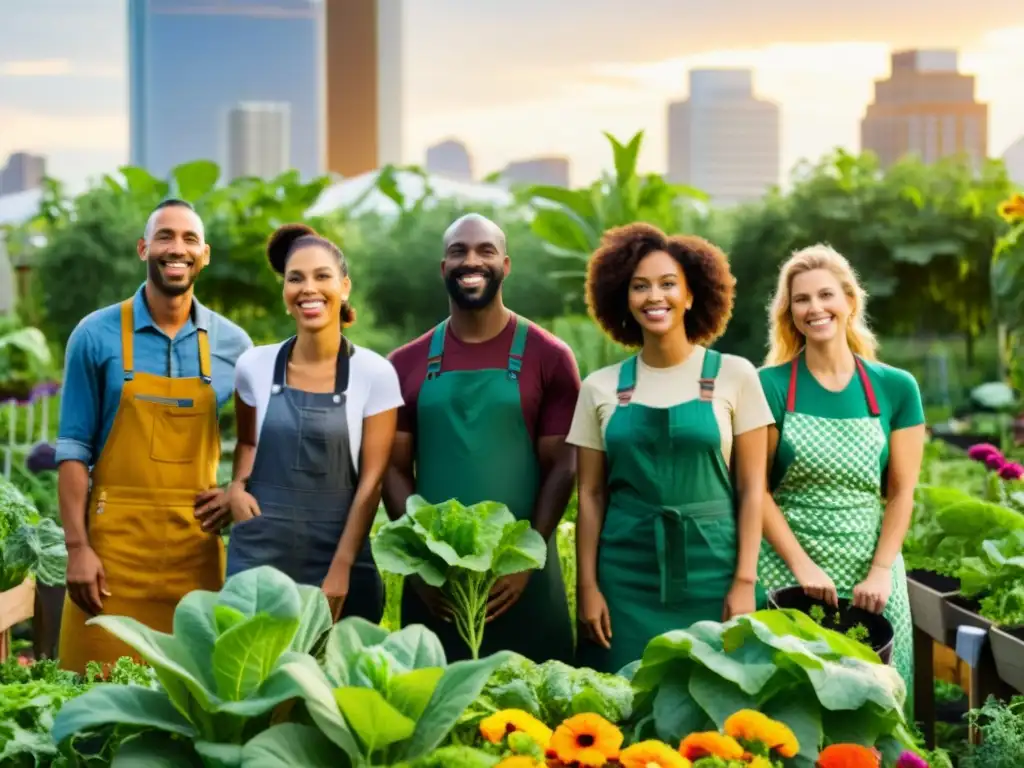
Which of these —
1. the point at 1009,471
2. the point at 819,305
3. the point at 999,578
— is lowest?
the point at 999,578

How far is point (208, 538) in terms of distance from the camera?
11.9 feet

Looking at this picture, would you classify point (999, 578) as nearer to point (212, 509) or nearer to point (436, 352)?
→ point (436, 352)

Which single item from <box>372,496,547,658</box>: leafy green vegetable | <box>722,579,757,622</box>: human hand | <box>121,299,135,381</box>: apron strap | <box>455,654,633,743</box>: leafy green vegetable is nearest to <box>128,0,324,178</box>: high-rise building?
<box>121,299,135,381</box>: apron strap

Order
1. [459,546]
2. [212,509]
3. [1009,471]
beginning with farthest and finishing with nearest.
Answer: [1009,471], [212,509], [459,546]

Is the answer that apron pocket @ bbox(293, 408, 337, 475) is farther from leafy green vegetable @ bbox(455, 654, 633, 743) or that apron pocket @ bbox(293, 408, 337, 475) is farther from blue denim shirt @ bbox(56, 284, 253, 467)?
leafy green vegetable @ bbox(455, 654, 633, 743)

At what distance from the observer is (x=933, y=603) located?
162 inches

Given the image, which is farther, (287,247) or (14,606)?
(14,606)

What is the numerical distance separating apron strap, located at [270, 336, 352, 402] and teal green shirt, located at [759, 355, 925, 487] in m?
1.08

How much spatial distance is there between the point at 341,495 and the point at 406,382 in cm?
37

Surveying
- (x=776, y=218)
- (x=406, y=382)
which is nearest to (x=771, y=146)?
(x=776, y=218)

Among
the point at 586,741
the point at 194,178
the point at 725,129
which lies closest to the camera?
the point at 586,741

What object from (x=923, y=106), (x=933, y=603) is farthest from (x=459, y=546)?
(x=923, y=106)

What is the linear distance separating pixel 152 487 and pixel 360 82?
58.6 meters

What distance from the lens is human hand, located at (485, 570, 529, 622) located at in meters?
3.25
